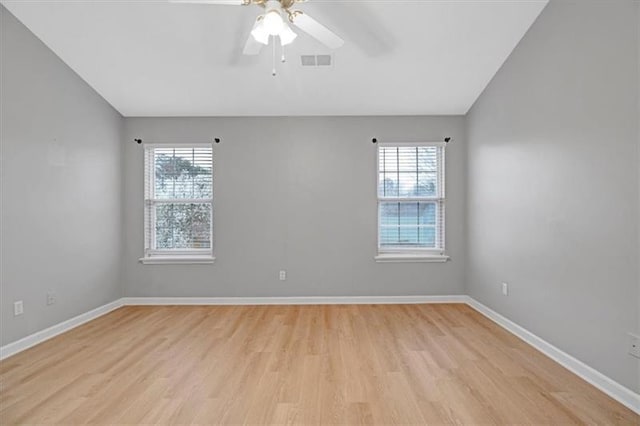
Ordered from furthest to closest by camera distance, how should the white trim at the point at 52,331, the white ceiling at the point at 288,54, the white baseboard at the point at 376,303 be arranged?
the white ceiling at the point at 288,54
the white trim at the point at 52,331
the white baseboard at the point at 376,303

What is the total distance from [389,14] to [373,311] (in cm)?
312

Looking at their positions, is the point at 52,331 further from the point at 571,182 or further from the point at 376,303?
the point at 571,182

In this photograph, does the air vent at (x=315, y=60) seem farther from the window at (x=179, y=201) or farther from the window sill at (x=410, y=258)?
the window sill at (x=410, y=258)

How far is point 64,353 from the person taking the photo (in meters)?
2.96

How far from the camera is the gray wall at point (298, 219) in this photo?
15.0 feet

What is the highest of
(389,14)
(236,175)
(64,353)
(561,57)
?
(389,14)

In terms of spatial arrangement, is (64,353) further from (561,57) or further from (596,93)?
(561,57)

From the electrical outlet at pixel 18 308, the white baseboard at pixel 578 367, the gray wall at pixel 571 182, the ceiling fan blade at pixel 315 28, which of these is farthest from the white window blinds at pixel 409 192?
the electrical outlet at pixel 18 308

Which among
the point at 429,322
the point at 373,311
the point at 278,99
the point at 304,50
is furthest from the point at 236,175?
the point at 429,322

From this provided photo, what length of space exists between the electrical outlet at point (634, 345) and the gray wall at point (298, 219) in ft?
8.09

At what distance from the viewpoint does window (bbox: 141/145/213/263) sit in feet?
15.3

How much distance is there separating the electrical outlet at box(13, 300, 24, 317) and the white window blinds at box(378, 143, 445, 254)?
3819 mm

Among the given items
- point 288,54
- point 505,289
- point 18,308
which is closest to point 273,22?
point 288,54

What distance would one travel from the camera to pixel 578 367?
2.52 m
